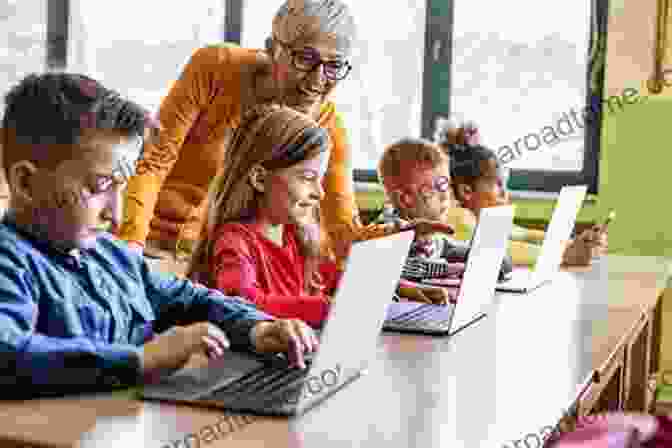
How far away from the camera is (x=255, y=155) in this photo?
189 cm

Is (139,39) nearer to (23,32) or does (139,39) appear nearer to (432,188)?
(23,32)

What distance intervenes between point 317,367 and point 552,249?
1665 millimetres

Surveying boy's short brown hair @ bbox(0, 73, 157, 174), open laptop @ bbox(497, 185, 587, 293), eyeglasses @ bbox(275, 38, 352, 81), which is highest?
eyeglasses @ bbox(275, 38, 352, 81)

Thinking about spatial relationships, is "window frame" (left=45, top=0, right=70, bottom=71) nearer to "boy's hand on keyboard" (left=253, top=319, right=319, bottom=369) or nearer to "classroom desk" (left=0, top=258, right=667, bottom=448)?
"classroom desk" (left=0, top=258, right=667, bottom=448)

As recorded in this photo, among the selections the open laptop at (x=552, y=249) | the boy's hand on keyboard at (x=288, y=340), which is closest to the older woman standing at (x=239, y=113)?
the open laptop at (x=552, y=249)

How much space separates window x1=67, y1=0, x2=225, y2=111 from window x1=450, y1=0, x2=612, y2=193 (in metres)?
1.16

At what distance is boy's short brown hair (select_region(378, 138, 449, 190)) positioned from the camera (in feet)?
9.15

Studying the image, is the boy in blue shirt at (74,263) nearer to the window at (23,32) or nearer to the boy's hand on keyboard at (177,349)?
the boy's hand on keyboard at (177,349)

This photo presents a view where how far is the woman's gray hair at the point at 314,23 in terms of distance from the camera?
217cm

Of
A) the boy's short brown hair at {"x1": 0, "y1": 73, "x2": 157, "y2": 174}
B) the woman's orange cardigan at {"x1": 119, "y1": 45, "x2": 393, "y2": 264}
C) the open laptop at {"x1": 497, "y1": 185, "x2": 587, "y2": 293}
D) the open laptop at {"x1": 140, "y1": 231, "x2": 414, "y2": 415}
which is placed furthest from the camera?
the open laptop at {"x1": 497, "y1": 185, "x2": 587, "y2": 293}

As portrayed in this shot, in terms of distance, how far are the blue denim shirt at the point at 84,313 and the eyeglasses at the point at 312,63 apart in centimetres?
76

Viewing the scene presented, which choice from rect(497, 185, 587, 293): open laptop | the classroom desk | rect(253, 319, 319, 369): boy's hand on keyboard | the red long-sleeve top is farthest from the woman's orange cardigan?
rect(253, 319, 319, 369): boy's hand on keyboard

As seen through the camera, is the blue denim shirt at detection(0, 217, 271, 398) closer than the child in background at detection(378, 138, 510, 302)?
Yes

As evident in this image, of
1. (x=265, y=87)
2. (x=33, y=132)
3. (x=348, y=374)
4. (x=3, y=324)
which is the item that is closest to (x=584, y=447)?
(x=348, y=374)
